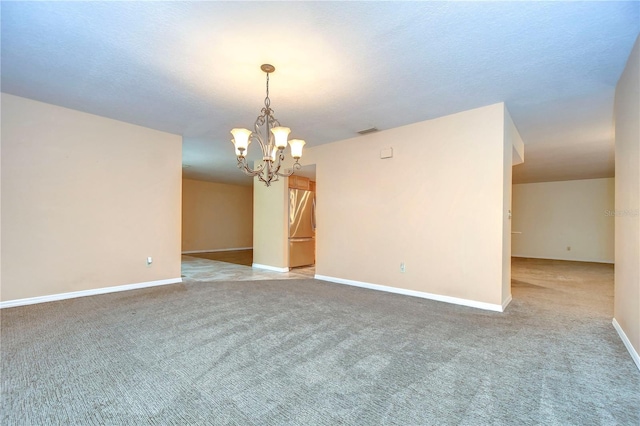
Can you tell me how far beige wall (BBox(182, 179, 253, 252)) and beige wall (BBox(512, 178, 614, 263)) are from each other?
9556mm

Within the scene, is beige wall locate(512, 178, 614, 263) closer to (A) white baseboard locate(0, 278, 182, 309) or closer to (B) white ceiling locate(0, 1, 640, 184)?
(B) white ceiling locate(0, 1, 640, 184)

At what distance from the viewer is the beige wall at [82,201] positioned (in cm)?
344

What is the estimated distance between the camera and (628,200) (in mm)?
2455

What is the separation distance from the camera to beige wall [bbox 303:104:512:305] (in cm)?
352

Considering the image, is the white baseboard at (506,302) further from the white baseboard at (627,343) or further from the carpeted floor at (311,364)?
the white baseboard at (627,343)

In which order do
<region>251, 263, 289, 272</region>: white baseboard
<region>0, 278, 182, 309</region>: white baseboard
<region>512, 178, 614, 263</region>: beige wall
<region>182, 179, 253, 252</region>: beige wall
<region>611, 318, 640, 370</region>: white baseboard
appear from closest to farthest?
<region>611, 318, 640, 370</region>: white baseboard → <region>0, 278, 182, 309</region>: white baseboard → <region>251, 263, 289, 272</region>: white baseboard → <region>512, 178, 614, 263</region>: beige wall → <region>182, 179, 253, 252</region>: beige wall

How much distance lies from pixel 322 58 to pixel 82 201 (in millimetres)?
3762

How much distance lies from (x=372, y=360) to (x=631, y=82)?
313 centimetres

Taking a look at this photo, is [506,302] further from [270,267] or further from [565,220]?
[565,220]

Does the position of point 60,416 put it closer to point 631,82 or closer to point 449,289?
point 449,289

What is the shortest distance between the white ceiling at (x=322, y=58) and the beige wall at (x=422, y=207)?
381 mm

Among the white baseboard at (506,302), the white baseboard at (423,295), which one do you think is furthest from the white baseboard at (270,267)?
the white baseboard at (506,302)

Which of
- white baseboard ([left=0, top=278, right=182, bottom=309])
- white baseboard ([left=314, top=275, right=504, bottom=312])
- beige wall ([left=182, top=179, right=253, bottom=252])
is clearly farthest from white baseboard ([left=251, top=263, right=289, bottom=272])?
beige wall ([left=182, top=179, right=253, bottom=252])

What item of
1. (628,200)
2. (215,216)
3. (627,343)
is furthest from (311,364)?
(215,216)
